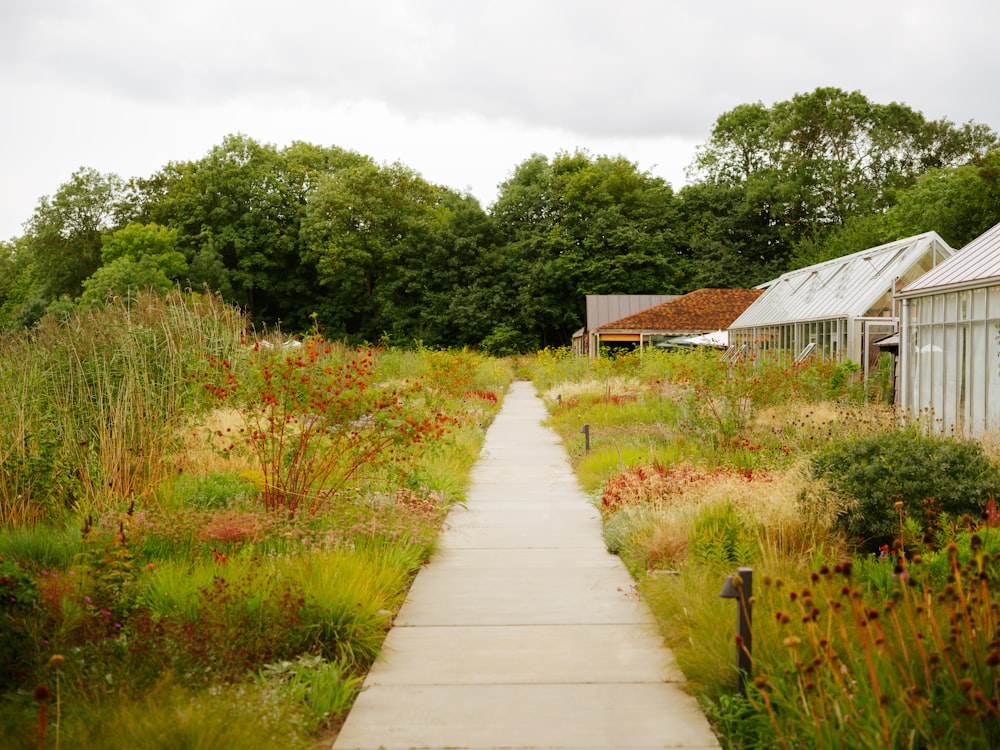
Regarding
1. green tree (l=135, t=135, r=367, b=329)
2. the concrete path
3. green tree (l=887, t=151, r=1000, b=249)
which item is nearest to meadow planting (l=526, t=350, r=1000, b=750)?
the concrete path

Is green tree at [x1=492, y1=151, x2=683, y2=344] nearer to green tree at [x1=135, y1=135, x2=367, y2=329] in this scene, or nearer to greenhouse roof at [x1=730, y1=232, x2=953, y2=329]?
green tree at [x1=135, y1=135, x2=367, y2=329]

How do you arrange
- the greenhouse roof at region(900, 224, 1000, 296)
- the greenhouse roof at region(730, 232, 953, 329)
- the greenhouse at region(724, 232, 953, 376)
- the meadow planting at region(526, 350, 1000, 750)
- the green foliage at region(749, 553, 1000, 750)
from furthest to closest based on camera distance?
the greenhouse roof at region(730, 232, 953, 329) < the greenhouse at region(724, 232, 953, 376) < the greenhouse roof at region(900, 224, 1000, 296) < the meadow planting at region(526, 350, 1000, 750) < the green foliage at region(749, 553, 1000, 750)

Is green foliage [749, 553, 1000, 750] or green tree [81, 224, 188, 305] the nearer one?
green foliage [749, 553, 1000, 750]

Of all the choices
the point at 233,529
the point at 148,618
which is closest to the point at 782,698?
the point at 148,618

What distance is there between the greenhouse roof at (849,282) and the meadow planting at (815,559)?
753 cm

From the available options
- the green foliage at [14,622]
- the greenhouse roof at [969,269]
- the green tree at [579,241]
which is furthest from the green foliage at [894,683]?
the green tree at [579,241]

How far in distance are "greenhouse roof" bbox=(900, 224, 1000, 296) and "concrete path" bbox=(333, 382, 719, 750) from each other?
728 centimetres

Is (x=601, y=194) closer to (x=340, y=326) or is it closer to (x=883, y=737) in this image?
(x=340, y=326)

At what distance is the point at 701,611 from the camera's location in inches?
176

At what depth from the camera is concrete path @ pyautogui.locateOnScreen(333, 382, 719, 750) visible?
3582mm

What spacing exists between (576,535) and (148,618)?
13.3 ft

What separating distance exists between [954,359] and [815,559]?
8110 millimetres

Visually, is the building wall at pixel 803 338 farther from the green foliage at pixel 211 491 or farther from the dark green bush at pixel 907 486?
→ the green foliage at pixel 211 491

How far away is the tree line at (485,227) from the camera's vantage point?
43.8 m
